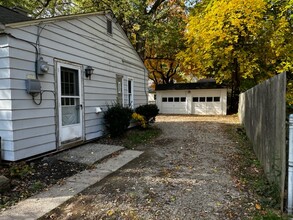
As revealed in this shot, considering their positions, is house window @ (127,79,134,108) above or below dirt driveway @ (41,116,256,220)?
above

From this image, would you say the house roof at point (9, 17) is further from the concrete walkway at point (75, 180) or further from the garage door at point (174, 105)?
the garage door at point (174, 105)

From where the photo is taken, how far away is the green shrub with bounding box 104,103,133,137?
24.8 feet

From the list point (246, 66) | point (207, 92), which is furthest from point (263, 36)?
point (207, 92)

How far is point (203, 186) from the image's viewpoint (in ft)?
12.8

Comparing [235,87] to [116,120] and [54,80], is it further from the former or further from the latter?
[54,80]

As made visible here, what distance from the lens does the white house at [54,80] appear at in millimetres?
4500

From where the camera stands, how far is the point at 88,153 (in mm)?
5871

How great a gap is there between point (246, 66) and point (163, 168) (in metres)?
11.4

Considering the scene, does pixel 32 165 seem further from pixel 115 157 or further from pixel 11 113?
pixel 115 157

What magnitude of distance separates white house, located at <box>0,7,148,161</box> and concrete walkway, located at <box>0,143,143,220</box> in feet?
1.87

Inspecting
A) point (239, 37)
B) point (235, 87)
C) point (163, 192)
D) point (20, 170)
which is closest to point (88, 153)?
point (20, 170)

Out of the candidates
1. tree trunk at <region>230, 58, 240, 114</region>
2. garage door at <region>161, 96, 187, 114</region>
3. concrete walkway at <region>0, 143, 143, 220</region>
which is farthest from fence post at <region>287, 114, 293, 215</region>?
garage door at <region>161, 96, 187, 114</region>

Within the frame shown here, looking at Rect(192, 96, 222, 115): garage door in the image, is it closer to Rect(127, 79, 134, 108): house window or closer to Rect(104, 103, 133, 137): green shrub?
Rect(127, 79, 134, 108): house window

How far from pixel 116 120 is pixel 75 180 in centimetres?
341
